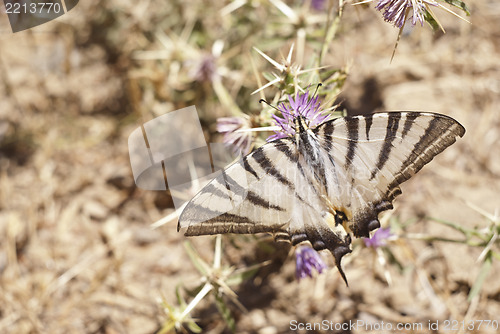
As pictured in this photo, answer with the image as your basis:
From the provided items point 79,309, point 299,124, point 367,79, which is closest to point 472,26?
point 367,79

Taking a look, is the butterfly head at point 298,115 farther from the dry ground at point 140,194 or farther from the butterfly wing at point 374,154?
the dry ground at point 140,194

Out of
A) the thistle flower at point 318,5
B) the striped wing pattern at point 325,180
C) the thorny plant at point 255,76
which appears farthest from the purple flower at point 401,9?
the thistle flower at point 318,5

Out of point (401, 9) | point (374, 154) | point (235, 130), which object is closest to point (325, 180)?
point (374, 154)

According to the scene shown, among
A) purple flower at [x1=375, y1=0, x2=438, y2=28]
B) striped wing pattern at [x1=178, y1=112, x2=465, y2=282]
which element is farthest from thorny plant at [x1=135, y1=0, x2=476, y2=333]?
striped wing pattern at [x1=178, y1=112, x2=465, y2=282]

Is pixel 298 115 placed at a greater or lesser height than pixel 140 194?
greater

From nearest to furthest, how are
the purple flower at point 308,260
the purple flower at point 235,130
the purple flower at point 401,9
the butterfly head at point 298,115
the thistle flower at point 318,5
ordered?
the purple flower at point 401,9 < the butterfly head at point 298,115 < the purple flower at point 235,130 < the purple flower at point 308,260 < the thistle flower at point 318,5

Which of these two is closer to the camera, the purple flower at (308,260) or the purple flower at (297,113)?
the purple flower at (297,113)

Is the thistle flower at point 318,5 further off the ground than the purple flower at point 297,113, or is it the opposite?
the thistle flower at point 318,5

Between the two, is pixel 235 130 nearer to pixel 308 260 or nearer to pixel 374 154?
pixel 374 154
